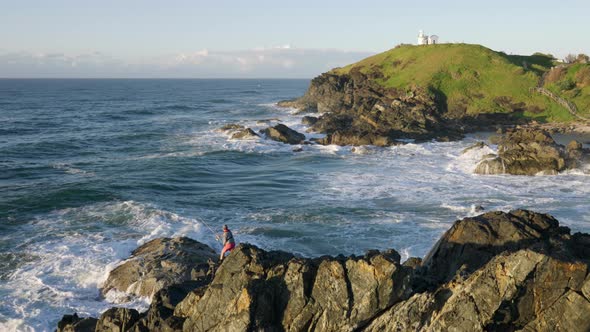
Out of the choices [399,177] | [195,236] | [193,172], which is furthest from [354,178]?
[195,236]

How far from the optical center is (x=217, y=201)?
112 feet

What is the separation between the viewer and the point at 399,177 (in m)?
40.5

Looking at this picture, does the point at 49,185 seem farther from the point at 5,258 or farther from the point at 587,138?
the point at 587,138

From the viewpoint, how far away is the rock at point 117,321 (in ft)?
47.2

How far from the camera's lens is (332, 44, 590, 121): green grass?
71.2 meters

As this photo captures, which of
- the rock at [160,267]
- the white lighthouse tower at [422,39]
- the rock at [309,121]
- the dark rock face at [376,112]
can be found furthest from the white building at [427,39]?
the rock at [160,267]

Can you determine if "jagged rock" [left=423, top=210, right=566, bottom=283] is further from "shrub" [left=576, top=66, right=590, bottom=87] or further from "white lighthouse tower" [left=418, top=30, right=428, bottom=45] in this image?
"white lighthouse tower" [left=418, top=30, right=428, bottom=45]

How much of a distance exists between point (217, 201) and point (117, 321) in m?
19.7

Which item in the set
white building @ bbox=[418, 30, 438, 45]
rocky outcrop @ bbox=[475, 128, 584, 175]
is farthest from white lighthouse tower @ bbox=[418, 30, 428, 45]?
rocky outcrop @ bbox=[475, 128, 584, 175]

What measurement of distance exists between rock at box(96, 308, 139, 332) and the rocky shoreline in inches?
1.1

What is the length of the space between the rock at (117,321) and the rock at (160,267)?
4454 millimetres

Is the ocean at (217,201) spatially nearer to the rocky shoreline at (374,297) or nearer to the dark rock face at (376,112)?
the dark rock face at (376,112)

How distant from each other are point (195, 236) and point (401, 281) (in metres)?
16.1

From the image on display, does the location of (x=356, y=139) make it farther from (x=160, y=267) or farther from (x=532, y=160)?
(x=160, y=267)
